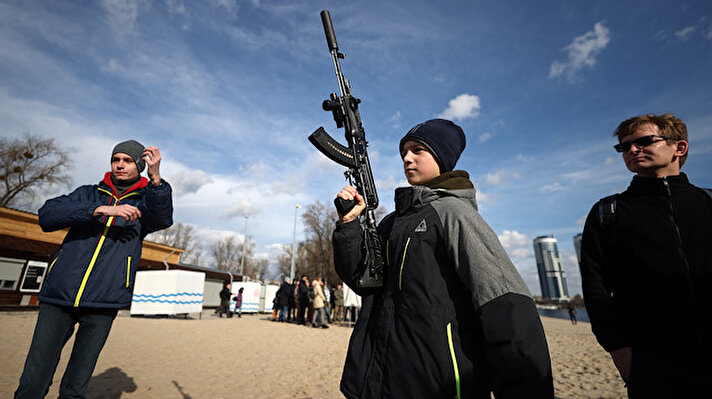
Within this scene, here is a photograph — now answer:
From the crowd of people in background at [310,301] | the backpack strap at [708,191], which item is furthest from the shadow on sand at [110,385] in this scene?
the crowd of people in background at [310,301]

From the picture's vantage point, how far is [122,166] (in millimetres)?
2971

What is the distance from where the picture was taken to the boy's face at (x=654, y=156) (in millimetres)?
1998

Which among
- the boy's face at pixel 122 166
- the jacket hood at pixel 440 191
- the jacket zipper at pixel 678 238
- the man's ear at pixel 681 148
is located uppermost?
the boy's face at pixel 122 166

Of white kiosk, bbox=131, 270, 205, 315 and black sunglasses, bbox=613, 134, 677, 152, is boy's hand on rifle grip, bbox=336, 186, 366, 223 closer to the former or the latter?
black sunglasses, bbox=613, 134, 677, 152

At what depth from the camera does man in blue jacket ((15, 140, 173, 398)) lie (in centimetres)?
254

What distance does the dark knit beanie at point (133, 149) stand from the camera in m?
2.99

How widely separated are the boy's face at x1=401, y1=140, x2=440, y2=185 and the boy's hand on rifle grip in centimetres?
31

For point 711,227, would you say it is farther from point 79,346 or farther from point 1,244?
point 1,244

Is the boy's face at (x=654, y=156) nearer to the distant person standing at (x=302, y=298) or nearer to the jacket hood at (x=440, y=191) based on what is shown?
the jacket hood at (x=440, y=191)

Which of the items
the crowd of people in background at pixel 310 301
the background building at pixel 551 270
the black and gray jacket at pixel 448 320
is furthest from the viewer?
the background building at pixel 551 270

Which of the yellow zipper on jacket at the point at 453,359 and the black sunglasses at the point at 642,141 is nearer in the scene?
the yellow zipper on jacket at the point at 453,359

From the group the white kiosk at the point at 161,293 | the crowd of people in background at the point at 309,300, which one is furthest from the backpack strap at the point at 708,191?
the white kiosk at the point at 161,293

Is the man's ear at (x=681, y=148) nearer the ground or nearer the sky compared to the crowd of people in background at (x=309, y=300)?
nearer the sky

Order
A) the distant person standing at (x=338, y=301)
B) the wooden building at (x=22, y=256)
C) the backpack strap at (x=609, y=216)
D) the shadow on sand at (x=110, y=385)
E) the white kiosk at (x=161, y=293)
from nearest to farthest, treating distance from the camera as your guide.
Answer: the backpack strap at (x=609, y=216), the shadow on sand at (x=110, y=385), the wooden building at (x=22, y=256), the white kiosk at (x=161, y=293), the distant person standing at (x=338, y=301)
